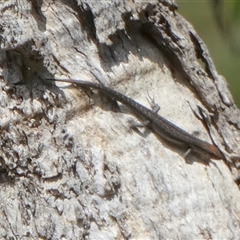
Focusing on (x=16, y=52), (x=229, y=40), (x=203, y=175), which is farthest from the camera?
(x=229, y=40)

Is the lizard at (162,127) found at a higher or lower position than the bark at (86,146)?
higher

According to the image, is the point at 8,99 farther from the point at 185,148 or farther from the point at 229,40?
the point at 229,40

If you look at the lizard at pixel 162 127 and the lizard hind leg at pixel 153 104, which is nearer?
the lizard at pixel 162 127

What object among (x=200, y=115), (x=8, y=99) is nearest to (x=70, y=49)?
(x=8, y=99)

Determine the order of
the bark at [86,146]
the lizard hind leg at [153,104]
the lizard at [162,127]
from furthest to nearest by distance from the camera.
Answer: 1. the lizard hind leg at [153,104]
2. the lizard at [162,127]
3. the bark at [86,146]

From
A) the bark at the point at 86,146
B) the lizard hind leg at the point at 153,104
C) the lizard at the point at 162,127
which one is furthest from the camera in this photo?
the lizard hind leg at the point at 153,104

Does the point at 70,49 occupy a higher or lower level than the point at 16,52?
higher
